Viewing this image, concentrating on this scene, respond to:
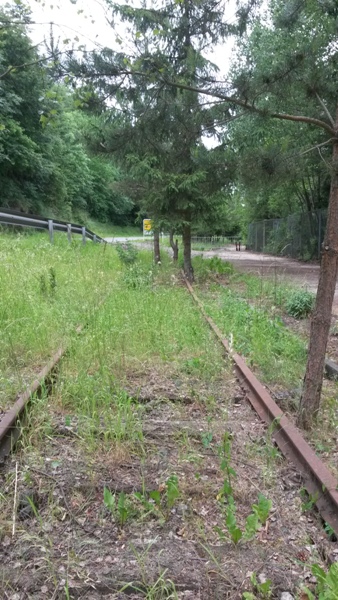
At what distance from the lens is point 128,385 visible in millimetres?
3863

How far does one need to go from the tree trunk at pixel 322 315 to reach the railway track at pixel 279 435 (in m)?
0.21

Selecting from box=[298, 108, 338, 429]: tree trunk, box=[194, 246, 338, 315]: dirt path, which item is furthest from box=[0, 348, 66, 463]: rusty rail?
box=[194, 246, 338, 315]: dirt path

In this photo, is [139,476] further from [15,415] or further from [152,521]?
[15,415]

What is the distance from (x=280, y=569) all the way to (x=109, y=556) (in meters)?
0.73

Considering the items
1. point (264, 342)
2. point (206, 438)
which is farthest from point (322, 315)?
point (264, 342)

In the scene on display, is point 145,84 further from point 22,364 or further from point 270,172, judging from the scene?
point 22,364

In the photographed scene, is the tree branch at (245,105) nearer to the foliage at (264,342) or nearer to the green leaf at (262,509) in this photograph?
the foliage at (264,342)

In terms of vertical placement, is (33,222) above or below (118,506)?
above

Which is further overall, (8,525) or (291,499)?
(291,499)

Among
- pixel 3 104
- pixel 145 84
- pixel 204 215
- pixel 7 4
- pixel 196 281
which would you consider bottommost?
pixel 196 281

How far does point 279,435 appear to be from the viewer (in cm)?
293

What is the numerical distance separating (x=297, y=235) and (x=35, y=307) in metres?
20.1

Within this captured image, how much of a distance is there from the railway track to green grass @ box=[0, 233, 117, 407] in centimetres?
25

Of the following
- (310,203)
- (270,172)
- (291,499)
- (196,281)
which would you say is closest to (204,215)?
(196,281)
